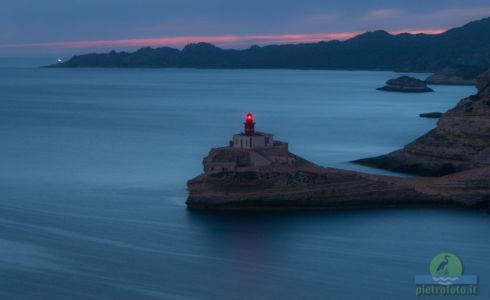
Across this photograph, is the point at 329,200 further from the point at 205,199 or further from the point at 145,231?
the point at 145,231

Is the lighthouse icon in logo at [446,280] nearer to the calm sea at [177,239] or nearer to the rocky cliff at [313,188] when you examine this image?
the calm sea at [177,239]

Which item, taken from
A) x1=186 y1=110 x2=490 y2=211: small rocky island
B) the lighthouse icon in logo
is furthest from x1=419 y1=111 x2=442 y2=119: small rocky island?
the lighthouse icon in logo

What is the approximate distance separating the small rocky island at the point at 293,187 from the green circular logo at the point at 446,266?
4.14 metres

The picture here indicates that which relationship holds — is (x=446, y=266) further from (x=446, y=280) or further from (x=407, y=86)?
(x=407, y=86)

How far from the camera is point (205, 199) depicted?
2447cm

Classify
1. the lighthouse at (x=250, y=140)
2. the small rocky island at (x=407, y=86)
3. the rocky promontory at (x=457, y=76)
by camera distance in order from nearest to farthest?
1. the lighthouse at (x=250, y=140)
2. the small rocky island at (x=407, y=86)
3. the rocky promontory at (x=457, y=76)

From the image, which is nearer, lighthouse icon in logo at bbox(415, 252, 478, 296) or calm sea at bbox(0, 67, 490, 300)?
lighthouse icon in logo at bbox(415, 252, 478, 296)

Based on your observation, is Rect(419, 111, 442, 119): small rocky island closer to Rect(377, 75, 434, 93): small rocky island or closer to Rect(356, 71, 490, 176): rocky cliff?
Rect(356, 71, 490, 176): rocky cliff

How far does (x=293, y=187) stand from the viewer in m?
24.4

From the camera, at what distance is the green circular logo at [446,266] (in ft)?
64.0

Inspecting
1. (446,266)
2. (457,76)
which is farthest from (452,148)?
(457,76)

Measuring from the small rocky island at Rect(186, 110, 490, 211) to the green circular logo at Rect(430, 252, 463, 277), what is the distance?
13.6ft

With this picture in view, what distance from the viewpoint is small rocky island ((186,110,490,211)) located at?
24297 millimetres

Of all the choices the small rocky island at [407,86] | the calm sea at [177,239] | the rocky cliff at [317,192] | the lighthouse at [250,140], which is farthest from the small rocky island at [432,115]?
the small rocky island at [407,86]
